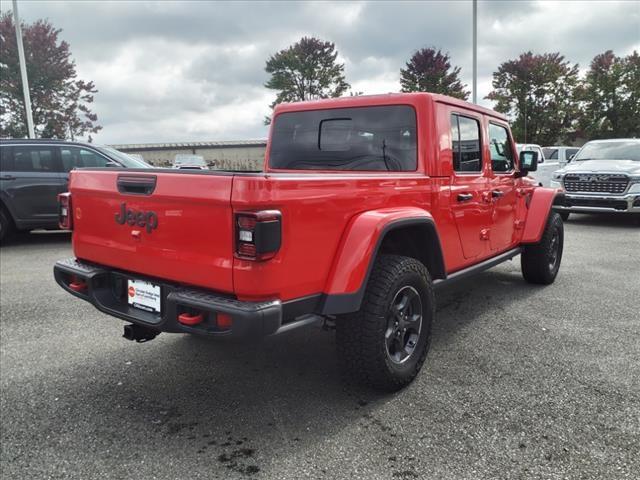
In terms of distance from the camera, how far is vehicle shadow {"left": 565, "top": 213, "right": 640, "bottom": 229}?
413 inches

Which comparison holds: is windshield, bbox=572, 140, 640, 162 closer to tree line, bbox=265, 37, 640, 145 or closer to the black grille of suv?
the black grille of suv

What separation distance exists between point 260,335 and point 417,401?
3.91 ft

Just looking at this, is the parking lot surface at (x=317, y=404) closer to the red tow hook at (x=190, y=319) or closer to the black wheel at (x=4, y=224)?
the red tow hook at (x=190, y=319)

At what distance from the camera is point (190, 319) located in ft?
7.73

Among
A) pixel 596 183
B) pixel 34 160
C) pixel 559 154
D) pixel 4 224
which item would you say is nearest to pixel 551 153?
pixel 559 154

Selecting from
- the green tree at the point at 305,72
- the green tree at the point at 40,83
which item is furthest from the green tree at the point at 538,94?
the green tree at the point at 40,83

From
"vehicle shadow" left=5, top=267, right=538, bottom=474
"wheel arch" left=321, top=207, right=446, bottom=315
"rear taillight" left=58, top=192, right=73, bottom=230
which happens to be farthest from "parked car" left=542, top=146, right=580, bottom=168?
"rear taillight" left=58, top=192, right=73, bottom=230

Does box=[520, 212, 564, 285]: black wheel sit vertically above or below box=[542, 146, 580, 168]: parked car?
below

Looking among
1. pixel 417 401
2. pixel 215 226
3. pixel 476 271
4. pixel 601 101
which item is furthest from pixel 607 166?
pixel 601 101

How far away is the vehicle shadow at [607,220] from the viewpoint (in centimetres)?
1048

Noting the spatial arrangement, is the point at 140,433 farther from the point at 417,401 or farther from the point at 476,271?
the point at 476,271

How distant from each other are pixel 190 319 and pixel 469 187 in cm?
241

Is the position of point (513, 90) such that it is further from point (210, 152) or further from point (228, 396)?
point (228, 396)

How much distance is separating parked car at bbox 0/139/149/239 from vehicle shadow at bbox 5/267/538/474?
17.8 ft
